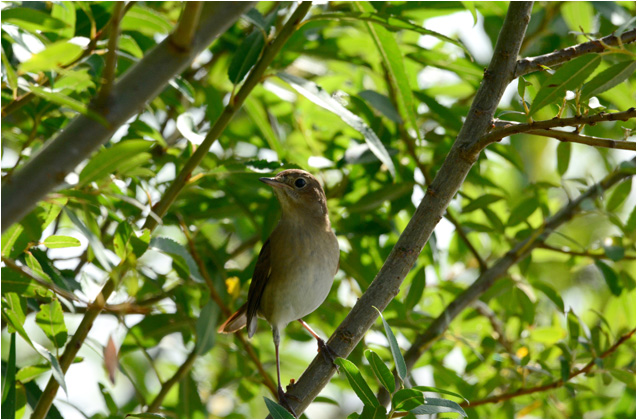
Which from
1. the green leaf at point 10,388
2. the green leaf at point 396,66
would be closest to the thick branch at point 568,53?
the green leaf at point 396,66

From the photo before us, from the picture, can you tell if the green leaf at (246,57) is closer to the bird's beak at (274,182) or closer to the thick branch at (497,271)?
the bird's beak at (274,182)

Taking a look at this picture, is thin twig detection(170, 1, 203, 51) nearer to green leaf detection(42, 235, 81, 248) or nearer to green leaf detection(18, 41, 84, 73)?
green leaf detection(18, 41, 84, 73)

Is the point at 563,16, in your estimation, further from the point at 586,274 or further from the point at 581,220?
the point at 586,274

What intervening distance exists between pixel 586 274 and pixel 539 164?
1359 millimetres

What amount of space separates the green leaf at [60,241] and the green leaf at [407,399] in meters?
1.47

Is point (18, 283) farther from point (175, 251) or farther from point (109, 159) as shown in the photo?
point (109, 159)

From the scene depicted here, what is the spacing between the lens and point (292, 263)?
4406 mm

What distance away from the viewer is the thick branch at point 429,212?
8.82 feet

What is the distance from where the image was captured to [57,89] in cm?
300

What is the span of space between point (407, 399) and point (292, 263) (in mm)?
2095

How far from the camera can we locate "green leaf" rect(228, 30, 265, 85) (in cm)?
348

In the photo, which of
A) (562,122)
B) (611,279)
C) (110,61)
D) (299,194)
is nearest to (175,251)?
(299,194)

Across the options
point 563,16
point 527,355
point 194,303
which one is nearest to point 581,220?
point 563,16

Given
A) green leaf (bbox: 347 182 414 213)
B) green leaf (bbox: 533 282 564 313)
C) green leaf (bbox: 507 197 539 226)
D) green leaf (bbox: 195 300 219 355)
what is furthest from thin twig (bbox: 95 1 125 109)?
green leaf (bbox: 533 282 564 313)
